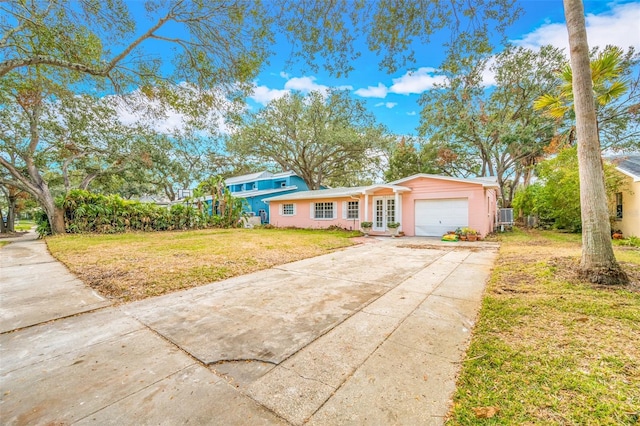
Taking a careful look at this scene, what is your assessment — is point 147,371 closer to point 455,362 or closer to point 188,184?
point 455,362

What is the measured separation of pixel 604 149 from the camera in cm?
1593

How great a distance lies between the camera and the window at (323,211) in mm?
16634

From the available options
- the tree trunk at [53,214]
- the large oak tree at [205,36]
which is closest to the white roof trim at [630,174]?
the large oak tree at [205,36]

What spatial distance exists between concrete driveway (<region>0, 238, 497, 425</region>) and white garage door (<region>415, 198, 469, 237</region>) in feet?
28.5

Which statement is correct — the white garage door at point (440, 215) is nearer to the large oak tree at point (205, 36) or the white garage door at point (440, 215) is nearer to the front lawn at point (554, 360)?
the large oak tree at point (205, 36)

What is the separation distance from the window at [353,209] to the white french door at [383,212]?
1.17 metres

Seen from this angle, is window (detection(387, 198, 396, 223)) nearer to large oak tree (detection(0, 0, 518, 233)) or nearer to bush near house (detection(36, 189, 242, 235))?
large oak tree (detection(0, 0, 518, 233))

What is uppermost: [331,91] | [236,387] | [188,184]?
[331,91]

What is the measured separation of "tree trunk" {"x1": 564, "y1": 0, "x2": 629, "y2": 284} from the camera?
13.7 feet

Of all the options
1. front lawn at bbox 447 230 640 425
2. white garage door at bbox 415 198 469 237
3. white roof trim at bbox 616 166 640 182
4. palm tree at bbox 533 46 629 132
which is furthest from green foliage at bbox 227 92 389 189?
front lawn at bbox 447 230 640 425

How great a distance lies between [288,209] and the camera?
18.9m

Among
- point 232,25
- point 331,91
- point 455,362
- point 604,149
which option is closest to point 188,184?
point 331,91

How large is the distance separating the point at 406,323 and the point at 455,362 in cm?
79

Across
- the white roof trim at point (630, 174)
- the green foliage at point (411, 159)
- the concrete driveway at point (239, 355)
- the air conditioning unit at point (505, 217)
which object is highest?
the green foliage at point (411, 159)
